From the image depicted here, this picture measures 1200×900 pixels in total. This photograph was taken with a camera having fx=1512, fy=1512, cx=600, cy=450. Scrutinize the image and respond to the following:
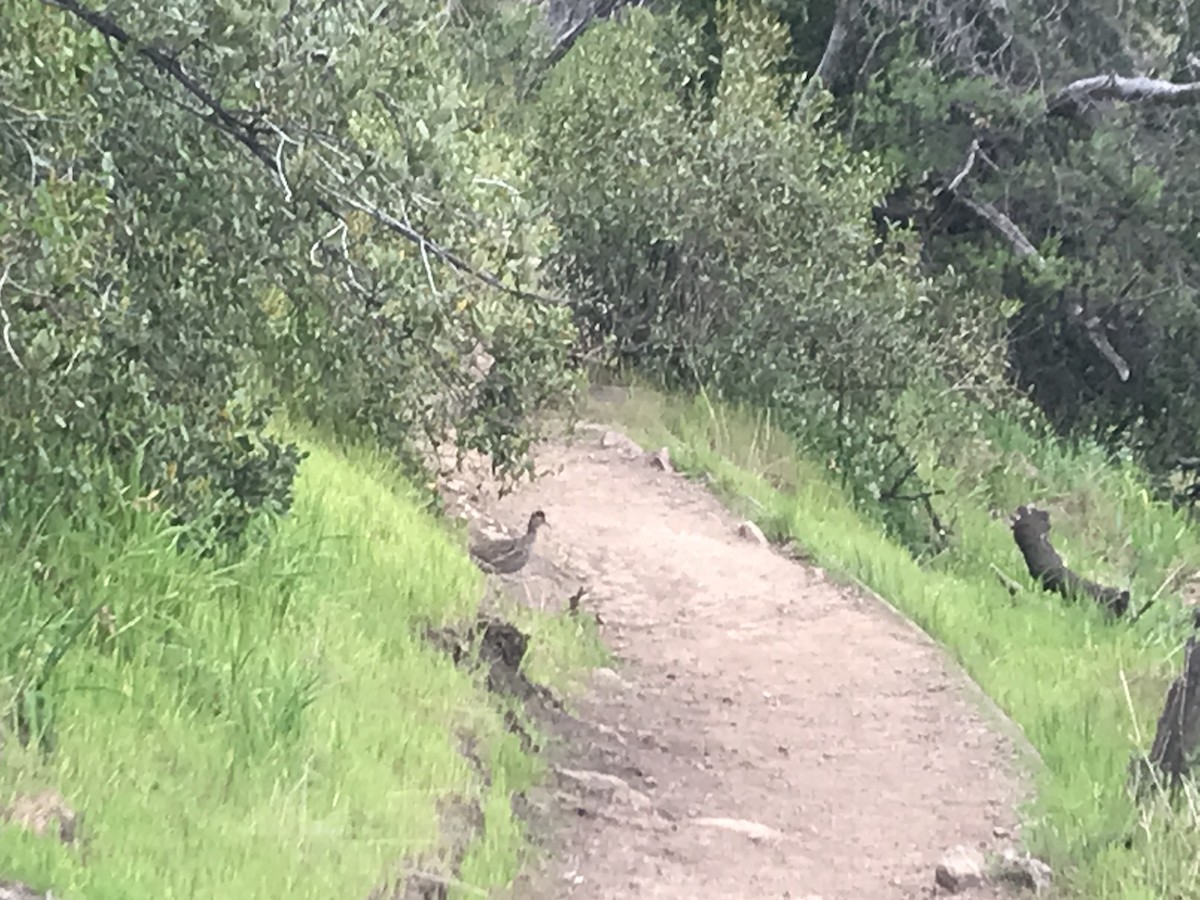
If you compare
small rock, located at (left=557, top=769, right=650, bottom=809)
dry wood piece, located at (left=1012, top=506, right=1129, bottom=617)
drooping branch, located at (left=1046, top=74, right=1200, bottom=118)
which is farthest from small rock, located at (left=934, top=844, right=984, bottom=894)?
drooping branch, located at (left=1046, top=74, right=1200, bottom=118)

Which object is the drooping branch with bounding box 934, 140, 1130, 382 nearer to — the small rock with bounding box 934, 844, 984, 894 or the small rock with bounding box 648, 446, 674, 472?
the small rock with bounding box 648, 446, 674, 472

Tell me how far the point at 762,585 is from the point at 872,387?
10.8ft

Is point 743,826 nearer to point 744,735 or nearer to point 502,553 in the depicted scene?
point 744,735

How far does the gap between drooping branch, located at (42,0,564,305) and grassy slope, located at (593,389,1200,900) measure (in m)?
2.52

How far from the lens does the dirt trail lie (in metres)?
4.87

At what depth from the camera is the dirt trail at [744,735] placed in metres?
4.87

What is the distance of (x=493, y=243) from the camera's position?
5.07 metres

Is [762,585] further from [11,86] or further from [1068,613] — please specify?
[11,86]

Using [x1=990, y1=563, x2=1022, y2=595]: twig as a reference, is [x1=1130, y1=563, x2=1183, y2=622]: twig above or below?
above

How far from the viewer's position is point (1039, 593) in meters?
9.50

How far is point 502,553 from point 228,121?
3527mm

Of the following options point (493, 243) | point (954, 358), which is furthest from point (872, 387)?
point (493, 243)

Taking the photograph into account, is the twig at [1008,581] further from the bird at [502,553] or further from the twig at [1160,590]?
the bird at [502,553]

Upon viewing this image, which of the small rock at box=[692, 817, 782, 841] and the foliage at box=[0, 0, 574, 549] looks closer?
the foliage at box=[0, 0, 574, 549]
